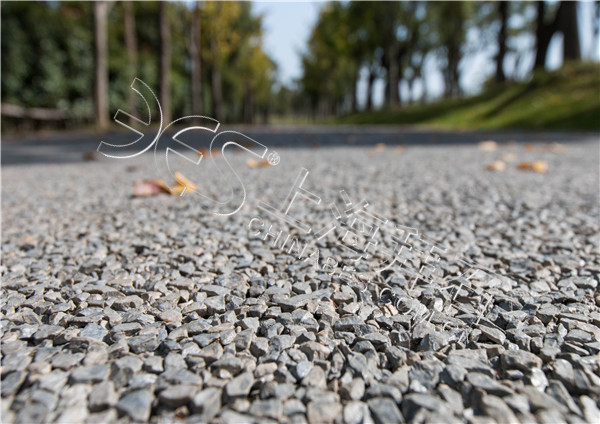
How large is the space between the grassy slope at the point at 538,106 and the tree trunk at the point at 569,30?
1.19 meters

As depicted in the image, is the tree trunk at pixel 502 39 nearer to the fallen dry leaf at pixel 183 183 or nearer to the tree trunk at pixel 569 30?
the tree trunk at pixel 569 30

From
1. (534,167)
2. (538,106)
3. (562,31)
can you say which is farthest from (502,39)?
(534,167)

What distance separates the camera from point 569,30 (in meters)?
14.2

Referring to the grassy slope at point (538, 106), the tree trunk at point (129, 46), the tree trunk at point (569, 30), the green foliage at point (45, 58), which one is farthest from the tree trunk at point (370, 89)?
the green foliage at point (45, 58)

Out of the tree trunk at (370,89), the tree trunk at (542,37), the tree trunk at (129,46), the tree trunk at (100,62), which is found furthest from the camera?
the tree trunk at (370,89)

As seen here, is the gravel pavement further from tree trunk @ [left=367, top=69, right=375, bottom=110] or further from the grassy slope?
tree trunk @ [left=367, top=69, right=375, bottom=110]

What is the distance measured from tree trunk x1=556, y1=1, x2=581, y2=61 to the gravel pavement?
14771 millimetres

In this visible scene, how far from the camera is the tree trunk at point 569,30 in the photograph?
13.9 m

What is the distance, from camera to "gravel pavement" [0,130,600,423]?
971mm

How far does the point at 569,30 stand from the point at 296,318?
A: 1720 cm

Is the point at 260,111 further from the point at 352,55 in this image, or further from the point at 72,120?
the point at 72,120

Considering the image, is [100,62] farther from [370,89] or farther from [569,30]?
[370,89]

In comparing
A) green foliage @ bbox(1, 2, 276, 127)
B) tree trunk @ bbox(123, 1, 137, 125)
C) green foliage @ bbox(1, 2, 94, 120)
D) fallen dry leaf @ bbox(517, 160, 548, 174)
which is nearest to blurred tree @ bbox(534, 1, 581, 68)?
green foliage @ bbox(1, 2, 276, 127)

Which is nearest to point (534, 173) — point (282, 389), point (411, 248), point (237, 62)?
point (411, 248)
